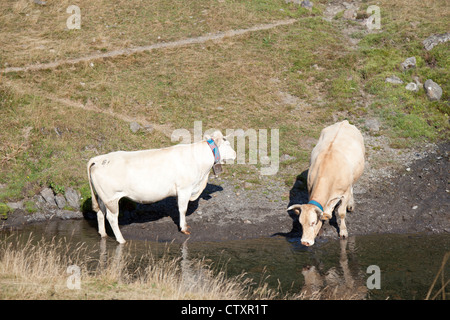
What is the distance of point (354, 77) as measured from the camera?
2361cm

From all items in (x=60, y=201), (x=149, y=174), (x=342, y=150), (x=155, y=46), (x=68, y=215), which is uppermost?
(x=155, y=46)

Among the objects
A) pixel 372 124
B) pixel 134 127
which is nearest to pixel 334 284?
pixel 372 124

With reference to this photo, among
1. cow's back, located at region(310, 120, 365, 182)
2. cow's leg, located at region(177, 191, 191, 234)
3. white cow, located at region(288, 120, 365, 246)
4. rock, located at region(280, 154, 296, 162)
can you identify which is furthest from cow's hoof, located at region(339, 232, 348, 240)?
rock, located at region(280, 154, 296, 162)

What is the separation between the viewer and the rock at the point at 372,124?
64.0ft

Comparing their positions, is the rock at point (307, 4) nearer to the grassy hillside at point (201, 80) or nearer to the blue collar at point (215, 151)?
the grassy hillside at point (201, 80)

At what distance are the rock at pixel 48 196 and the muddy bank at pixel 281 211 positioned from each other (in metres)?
0.52

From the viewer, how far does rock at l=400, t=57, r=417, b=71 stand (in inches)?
939

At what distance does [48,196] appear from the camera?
52.1 feet

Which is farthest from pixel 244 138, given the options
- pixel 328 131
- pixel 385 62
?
pixel 385 62

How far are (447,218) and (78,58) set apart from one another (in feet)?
65.5

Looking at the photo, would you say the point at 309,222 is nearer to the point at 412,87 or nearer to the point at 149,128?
the point at 149,128

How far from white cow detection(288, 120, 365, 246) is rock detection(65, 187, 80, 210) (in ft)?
25.1

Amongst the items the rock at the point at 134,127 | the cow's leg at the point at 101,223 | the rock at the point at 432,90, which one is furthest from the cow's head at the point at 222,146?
the rock at the point at 432,90

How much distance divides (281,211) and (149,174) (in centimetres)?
445
